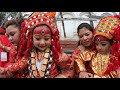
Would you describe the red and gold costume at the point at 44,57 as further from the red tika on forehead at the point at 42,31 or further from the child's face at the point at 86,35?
the child's face at the point at 86,35

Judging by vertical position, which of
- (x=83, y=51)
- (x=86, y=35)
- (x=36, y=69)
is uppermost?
(x=86, y=35)

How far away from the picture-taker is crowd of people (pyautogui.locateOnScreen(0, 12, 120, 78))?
309 centimetres

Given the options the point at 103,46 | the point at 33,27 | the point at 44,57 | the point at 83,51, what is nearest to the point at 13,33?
the point at 33,27

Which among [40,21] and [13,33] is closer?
[40,21]

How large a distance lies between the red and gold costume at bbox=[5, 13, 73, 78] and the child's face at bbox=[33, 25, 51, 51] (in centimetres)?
3

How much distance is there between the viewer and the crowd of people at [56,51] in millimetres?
3094

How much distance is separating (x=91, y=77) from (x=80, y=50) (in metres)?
0.26

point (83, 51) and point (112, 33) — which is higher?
point (112, 33)

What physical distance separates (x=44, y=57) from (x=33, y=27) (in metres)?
0.28

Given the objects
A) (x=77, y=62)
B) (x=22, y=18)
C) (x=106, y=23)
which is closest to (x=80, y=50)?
(x=77, y=62)

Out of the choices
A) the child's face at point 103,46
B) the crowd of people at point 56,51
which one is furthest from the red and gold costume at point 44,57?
the child's face at point 103,46

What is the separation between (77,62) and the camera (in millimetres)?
3150

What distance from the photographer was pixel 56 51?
10.2 ft

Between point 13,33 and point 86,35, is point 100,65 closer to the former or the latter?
point 86,35
